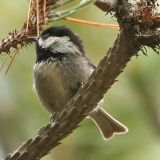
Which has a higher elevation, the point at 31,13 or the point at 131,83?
the point at 31,13

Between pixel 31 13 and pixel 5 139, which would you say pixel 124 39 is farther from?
pixel 5 139

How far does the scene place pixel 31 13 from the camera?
2.55 feet

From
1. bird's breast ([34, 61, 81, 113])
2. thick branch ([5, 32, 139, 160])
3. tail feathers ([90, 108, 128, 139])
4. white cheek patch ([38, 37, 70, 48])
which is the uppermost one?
thick branch ([5, 32, 139, 160])

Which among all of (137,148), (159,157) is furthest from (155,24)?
(137,148)

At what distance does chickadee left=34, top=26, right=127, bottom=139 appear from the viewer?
1813 mm

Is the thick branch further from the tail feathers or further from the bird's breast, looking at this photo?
the tail feathers

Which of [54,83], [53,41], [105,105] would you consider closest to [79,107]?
[105,105]

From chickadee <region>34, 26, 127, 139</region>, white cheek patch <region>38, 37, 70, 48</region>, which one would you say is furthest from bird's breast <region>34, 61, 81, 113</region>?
white cheek patch <region>38, 37, 70, 48</region>

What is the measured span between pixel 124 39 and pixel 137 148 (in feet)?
1.92

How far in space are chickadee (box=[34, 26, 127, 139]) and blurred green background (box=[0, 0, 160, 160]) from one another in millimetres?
246

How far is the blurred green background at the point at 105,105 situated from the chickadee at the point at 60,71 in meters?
0.25

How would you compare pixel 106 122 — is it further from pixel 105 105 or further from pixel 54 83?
pixel 105 105

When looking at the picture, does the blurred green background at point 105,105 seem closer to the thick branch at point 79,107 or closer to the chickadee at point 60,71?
the chickadee at point 60,71

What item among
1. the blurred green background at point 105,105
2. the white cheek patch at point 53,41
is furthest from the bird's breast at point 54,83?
the blurred green background at point 105,105
